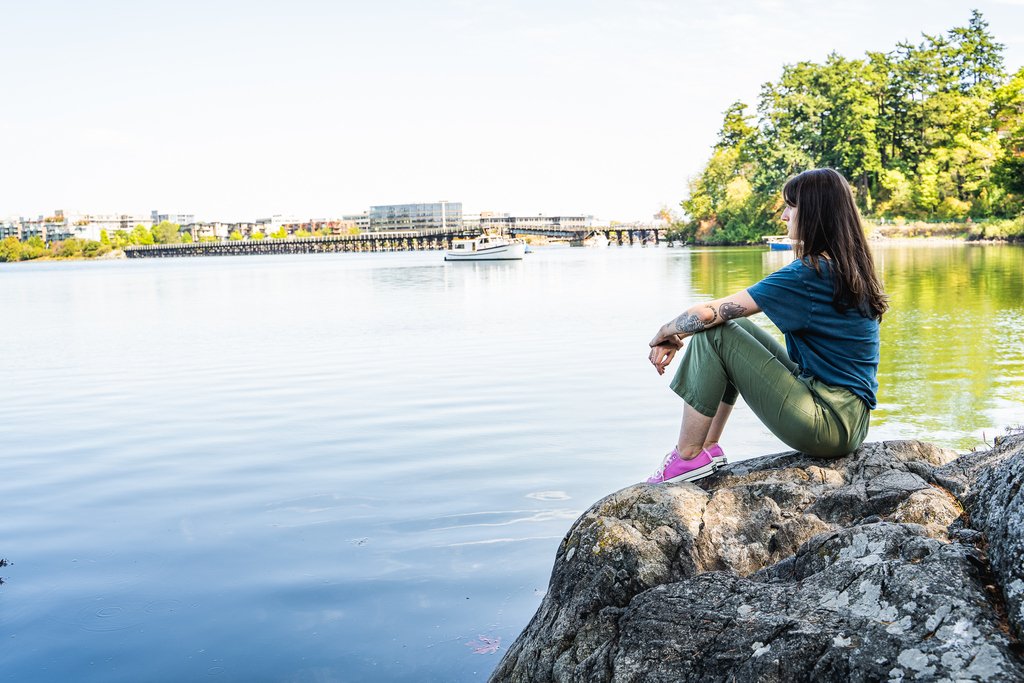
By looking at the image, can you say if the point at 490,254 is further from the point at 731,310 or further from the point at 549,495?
the point at 731,310

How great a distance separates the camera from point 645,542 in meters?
3.18

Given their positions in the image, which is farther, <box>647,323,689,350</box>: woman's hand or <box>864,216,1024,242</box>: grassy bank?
<box>864,216,1024,242</box>: grassy bank

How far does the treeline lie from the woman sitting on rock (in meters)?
63.7

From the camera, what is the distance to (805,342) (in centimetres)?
380

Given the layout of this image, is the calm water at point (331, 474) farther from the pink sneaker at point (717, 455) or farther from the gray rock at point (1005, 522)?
the gray rock at point (1005, 522)

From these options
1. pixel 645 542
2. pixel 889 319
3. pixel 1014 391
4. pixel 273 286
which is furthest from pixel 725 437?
pixel 273 286

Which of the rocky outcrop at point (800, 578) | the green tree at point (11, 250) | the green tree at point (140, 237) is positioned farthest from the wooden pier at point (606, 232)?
the rocky outcrop at point (800, 578)

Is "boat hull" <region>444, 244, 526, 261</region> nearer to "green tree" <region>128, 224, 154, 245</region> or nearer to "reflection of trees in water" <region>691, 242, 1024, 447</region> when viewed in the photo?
"reflection of trees in water" <region>691, 242, 1024, 447</region>

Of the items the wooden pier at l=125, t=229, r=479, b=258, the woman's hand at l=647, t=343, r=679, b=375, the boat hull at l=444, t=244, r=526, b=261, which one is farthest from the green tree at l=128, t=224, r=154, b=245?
the woman's hand at l=647, t=343, r=679, b=375

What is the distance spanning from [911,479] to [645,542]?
42.2 inches

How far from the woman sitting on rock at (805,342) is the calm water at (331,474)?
177cm

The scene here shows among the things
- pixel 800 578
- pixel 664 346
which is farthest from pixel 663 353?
pixel 800 578

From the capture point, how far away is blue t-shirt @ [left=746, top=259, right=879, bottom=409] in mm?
3670

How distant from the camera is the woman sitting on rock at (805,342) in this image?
367 centimetres
